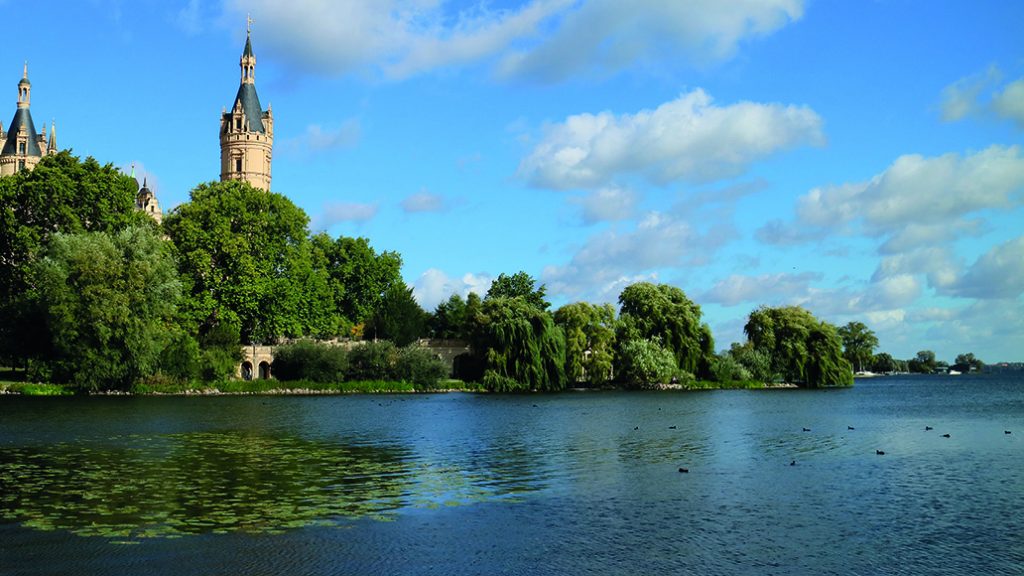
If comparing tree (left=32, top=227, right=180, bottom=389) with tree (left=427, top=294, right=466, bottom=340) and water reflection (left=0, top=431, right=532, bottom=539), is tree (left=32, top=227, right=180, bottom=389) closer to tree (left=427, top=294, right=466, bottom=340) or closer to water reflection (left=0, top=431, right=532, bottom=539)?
water reflection (left=0, top=431, right=532, bottom=539)

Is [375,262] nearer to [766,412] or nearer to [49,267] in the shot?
[49,267]

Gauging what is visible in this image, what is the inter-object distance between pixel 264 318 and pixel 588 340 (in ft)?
86.8

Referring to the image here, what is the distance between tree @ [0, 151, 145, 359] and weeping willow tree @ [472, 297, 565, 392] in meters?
26.8

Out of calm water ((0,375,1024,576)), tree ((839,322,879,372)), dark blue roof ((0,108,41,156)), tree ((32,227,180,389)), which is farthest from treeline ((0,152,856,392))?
tree ((839,322,879,372))

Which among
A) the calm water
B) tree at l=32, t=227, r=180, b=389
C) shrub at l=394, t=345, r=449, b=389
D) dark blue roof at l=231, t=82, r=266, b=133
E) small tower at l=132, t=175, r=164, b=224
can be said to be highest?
dark blue roof at l=231, t=82, r=266, b=133

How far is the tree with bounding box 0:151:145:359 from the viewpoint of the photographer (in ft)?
181

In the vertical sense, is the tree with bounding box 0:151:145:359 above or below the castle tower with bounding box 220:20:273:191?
below

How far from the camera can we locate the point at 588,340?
7481 cm

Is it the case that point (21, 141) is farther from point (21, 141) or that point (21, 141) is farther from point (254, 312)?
point (254, 312)

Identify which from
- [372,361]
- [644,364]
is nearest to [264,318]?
[372,361]

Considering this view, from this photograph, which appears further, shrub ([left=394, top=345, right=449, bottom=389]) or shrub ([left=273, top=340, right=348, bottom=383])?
shrub ([left=394, top=345, right=449, bottom=389])

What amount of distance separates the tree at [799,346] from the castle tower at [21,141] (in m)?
80.4

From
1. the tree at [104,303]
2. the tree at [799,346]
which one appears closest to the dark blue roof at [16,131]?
the tree at [104,303]

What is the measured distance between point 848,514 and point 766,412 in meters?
30.3
